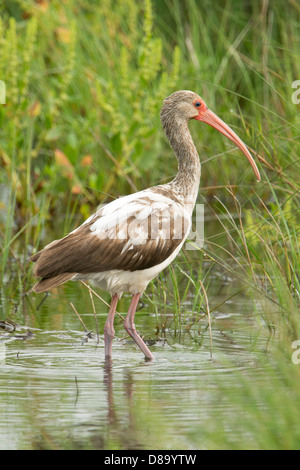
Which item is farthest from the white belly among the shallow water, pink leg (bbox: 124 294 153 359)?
the shallow water

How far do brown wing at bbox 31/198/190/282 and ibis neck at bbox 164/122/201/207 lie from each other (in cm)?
34

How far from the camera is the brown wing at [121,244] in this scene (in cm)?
674

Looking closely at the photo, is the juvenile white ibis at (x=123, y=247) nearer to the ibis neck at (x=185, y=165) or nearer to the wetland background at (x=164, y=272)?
the ibis neck at (x=185, y=165)

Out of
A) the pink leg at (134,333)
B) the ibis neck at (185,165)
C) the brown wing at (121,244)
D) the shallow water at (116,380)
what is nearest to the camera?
the shallow water at (116,380)

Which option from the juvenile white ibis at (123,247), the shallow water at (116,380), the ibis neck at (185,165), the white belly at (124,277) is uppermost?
the ibis neck at (185,165)

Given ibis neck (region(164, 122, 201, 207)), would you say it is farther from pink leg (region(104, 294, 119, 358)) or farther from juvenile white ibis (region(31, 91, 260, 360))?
pink leg (region(104, 294, 119, 358))

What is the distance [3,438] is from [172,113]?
3589 mm

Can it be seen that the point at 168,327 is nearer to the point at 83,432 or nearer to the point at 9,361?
the point at 9,361

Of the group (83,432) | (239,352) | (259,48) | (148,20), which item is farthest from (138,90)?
(83,432)

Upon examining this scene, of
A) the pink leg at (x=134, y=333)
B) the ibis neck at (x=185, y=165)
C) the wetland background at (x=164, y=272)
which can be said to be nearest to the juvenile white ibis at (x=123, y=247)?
the pink leg at (x=134, y=333)

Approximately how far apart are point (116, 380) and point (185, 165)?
2.05 m

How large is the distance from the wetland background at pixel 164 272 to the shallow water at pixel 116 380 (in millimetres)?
16

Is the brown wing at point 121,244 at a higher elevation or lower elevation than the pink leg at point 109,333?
higher

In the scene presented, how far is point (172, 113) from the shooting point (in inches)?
308
